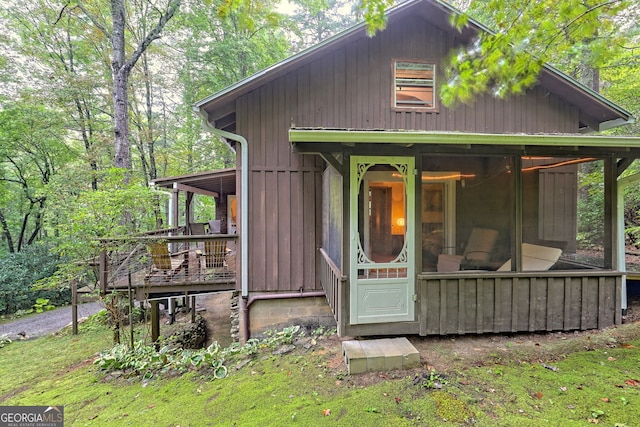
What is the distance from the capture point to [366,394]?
2.90 metres

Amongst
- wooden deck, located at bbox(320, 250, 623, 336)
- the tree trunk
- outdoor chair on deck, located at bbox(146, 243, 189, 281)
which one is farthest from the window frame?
the tree trunk

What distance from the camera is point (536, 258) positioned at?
13.6 ft

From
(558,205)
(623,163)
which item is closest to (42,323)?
(558,205)

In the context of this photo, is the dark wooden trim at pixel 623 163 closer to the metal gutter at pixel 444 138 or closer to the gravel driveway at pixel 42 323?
the metal gutter at pixel 444 138

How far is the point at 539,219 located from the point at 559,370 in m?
2.24

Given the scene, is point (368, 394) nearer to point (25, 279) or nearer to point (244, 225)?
point (244, 225)

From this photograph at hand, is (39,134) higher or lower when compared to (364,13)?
higher

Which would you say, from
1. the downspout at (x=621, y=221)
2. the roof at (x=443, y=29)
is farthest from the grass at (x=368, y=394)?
the roof at (x=443, y=29)

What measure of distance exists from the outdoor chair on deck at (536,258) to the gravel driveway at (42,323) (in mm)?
11460

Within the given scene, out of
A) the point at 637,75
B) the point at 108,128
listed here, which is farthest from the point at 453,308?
the point at 108,128

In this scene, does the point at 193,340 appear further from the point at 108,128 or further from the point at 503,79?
the point at 108,128

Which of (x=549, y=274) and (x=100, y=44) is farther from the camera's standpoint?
(x=100, y=44)

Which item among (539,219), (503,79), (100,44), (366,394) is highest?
(100,44)

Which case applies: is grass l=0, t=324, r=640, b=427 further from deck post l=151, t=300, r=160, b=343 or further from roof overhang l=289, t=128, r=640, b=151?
roof overhang l=289, t=128, r=640, b=151
